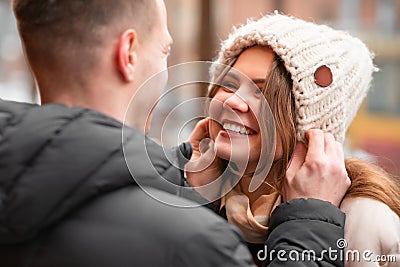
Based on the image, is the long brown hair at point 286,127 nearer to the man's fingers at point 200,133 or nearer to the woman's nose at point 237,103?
the woman's nose at point 237,103

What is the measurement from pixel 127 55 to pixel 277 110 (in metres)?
0.43

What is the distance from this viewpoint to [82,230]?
0.83m

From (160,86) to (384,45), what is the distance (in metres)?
3.28

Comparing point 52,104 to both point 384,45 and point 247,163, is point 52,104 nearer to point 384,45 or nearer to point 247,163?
point 247,163

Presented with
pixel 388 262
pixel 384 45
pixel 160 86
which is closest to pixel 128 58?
pixel 160 86

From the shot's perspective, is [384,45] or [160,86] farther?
[384,45]

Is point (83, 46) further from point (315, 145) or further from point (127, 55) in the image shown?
point (315, 145)

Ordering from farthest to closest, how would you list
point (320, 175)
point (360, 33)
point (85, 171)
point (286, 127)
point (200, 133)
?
point (360, 33) < point (200, 133) < point (286, 127) < point (320, 175) < point (85, 171)

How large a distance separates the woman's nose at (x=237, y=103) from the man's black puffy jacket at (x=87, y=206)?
403 millimetres

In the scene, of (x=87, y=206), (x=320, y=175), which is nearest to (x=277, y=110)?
(x=320, y=175)

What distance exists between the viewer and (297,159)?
4.07 ft

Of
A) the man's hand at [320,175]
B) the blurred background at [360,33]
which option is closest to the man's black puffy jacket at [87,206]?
the man's hand at [320,175]

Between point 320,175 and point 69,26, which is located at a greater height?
point 69,26

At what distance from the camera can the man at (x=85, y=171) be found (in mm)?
811
